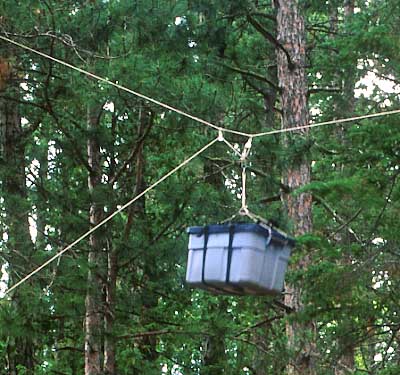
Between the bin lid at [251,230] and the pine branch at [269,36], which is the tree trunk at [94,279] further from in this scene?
the bin lid at [251,230]

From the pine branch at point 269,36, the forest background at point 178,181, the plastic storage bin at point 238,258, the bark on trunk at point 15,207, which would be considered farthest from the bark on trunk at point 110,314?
the plastic storage bin at point 238,258

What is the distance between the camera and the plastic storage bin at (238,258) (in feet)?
10.9

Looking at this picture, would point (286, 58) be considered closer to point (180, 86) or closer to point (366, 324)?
point (180, 86)

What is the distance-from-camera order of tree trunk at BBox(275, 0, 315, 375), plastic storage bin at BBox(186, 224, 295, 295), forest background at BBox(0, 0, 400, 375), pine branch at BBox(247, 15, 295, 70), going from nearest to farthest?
1. plastic storage bin at BBox(186, 224, 295, 295)
2. forest background at BBox(0, 0, 400, 375)
3. tree trunk at BBox(275, 0, 315, 375)
4. pine branch at BBox(247, 15, 295, 70)

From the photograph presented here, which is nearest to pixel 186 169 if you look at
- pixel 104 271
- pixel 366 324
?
pixel 104 271

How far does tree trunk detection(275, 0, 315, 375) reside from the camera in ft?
23.3

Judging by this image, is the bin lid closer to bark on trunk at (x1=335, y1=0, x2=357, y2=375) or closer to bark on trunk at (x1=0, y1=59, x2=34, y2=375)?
bark on trunk at (x1=335, y1=0, x2=357, y2=375)

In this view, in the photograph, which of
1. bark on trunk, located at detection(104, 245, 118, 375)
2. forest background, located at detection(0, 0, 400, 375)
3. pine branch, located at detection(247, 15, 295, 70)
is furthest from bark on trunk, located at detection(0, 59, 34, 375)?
pine branch, located at detection(247, 15, 295, 70)

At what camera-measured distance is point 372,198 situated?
5508 mm

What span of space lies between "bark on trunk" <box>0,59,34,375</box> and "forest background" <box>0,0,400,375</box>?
0.02 metres

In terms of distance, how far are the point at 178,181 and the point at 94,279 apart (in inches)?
48.5

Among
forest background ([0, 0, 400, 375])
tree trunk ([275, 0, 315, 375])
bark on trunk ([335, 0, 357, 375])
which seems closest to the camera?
forest background ([0, 0, 400, 375])

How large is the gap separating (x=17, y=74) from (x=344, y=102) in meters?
3.45

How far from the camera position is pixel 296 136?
7.02 metres
